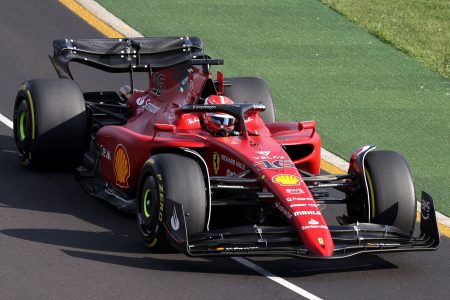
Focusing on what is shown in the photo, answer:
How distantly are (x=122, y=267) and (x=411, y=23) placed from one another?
11.1m

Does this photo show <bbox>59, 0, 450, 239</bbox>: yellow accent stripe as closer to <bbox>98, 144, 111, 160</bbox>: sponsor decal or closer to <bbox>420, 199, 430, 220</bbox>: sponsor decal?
<bbox>98, 144, 111, 160</bbox>: sponsor decal

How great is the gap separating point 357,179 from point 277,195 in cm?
108

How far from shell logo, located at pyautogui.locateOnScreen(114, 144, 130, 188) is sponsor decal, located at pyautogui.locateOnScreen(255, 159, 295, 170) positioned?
1515mm

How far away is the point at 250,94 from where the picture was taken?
14.5 m

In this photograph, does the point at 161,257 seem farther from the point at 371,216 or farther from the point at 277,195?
the point at 371,216

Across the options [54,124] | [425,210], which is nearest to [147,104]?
[54,124]

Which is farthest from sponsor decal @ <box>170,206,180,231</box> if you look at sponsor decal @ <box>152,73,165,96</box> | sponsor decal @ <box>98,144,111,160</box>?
sponsor decal @ <box>152,73,165,96</box>

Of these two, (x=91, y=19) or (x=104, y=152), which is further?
(x=91, y=19)

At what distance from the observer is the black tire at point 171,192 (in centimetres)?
1134

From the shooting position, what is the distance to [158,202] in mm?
11492

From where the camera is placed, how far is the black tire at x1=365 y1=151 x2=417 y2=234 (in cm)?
1188

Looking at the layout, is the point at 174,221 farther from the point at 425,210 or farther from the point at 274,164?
the point at 425,210

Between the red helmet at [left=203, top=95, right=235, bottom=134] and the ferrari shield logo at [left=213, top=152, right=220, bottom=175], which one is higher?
the red helmet at [left=203, top=95, right=235, bottom=134]

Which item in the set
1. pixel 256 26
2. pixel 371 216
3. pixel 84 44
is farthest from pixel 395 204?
pixel 256 26
